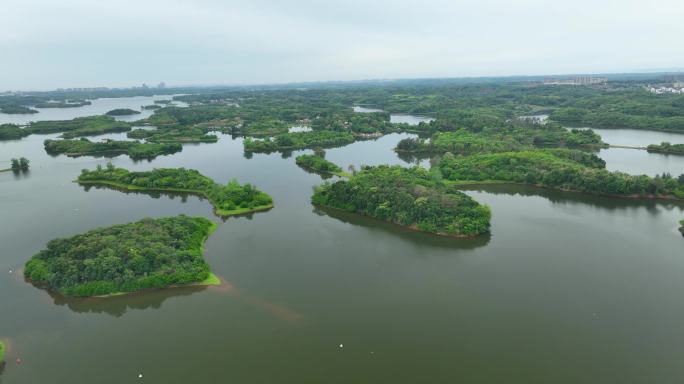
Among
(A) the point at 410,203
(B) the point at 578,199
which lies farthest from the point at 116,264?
(B) the point at 578,199

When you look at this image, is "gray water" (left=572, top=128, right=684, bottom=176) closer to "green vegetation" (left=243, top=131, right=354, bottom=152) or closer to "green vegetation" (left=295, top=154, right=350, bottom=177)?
"green vegetation" (left=295, top=154, right=350, bottom=177)

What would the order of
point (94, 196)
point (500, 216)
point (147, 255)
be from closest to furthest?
point (147, 255)
point (500, 216)
point (94, 196)

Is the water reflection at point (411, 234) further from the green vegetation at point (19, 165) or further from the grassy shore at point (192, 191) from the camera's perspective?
the green vegetation at point (19, 165)

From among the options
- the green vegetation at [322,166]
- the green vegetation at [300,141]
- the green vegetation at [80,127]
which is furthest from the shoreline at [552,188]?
the green vegetation at [80,127]

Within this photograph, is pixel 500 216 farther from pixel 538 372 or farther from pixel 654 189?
pixel 538 372

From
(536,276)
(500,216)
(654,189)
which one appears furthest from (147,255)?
(654,189)

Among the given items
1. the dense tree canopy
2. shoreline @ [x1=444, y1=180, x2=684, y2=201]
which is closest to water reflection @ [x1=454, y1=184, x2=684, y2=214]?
shoreline @ [x1=444, y1=180, x2=684, y2=201]

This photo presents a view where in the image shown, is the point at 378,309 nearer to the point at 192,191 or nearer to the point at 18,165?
the point at 192,191
